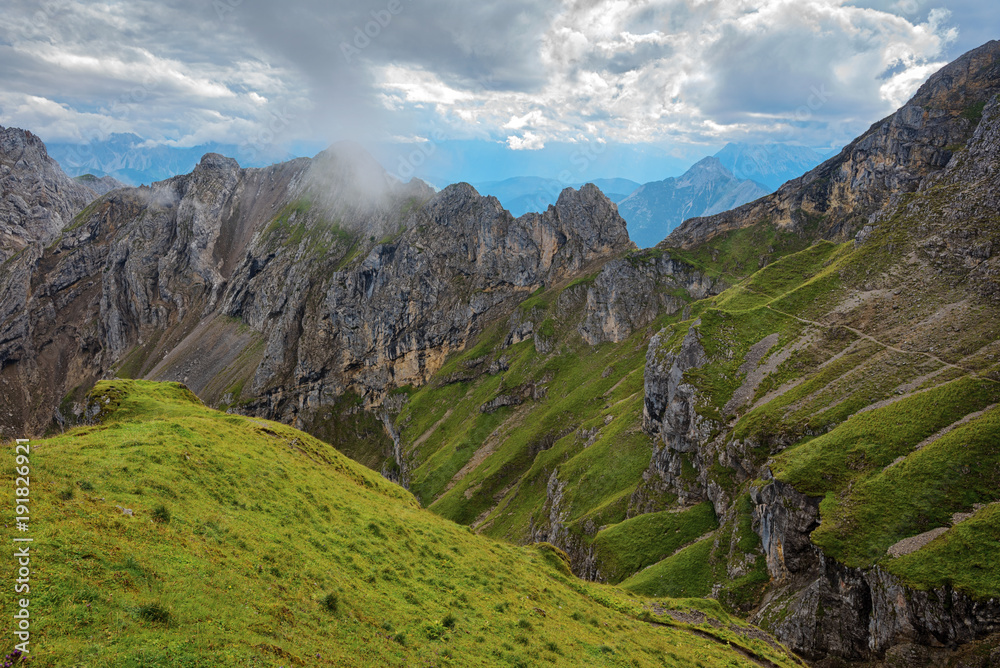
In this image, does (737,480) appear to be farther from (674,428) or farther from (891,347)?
(891,347)

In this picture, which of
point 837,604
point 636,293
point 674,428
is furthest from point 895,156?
point 837,604

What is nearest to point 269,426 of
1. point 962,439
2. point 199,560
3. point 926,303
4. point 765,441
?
point 199,560

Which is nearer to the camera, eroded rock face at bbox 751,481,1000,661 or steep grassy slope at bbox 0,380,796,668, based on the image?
steep grassy slope at bbox 0,380,796,668

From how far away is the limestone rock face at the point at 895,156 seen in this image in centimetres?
11688

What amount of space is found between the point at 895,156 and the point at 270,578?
168 meters

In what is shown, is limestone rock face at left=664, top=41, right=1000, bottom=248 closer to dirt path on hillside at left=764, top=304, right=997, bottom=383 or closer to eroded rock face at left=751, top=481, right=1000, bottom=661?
dirt path on hillside at left=764, top=304, right=997, bottom=383

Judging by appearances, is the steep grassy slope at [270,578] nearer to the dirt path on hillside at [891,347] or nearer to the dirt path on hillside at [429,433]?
the dirt path on hillside at [891,347]

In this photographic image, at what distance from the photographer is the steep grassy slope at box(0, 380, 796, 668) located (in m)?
13.9

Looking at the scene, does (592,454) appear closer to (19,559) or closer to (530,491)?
(530,491)

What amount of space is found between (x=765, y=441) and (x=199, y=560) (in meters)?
65.2

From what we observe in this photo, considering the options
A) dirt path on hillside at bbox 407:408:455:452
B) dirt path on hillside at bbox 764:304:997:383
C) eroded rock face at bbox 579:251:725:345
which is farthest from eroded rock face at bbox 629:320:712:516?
dirt path on hillside at bbox 407:408:455:452

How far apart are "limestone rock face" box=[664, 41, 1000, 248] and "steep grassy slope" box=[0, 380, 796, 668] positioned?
363ft

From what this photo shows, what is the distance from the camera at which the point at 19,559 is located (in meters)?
13.7

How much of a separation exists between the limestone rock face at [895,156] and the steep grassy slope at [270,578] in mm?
110709
